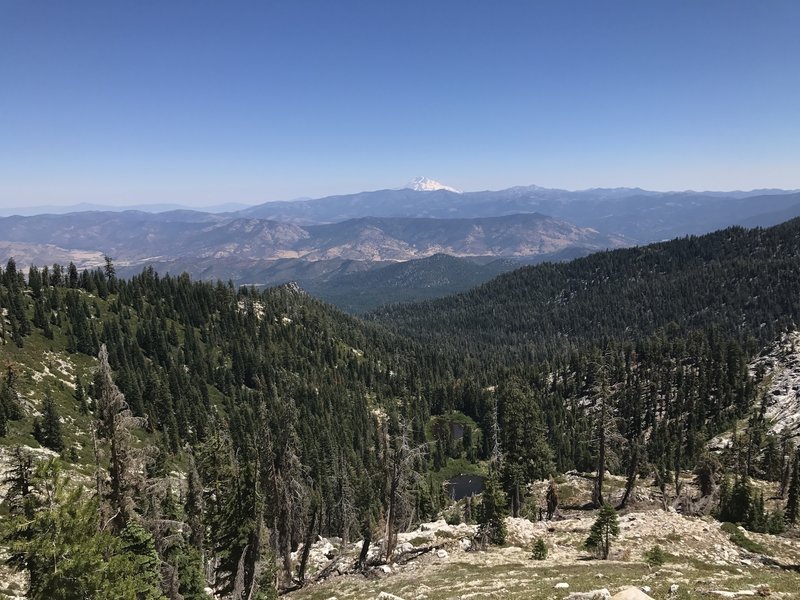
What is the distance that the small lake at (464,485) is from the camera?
14875cm

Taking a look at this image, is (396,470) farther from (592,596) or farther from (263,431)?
(592,596)

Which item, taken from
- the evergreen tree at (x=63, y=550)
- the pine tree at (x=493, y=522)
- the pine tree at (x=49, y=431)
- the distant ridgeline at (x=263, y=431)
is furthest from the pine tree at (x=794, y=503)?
the pine tree at (x=49, y=431)

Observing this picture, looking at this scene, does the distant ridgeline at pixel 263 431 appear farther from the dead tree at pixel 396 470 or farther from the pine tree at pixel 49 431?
the pine tree at pixel 49 431

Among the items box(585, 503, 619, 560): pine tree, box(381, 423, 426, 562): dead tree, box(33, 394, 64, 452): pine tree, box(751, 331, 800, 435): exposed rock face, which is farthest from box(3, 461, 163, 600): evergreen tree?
box(751, 331, 800, 435): exposed rock face

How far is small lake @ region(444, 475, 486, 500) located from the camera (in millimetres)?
148750

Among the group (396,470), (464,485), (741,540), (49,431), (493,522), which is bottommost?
(464,485)

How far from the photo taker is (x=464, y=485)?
15650cm

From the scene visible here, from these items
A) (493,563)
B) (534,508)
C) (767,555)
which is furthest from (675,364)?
(493,563)

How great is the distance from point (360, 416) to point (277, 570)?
139 m

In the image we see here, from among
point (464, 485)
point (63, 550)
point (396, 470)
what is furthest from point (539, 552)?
point (464, 485)

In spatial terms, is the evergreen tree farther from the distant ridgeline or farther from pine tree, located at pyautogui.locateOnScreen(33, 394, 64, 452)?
pine tree, located at pyautogui.locateOnScreen(33, 394, 64, 452)

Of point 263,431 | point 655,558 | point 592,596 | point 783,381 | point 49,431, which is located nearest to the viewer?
point 592,596

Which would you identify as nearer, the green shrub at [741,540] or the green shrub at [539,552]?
the green shrub at [539,552]

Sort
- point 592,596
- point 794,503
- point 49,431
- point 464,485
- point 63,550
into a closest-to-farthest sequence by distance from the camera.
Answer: point 63,550 < point 592,596 < point 794,503 < point 49,431 < point 464,485
